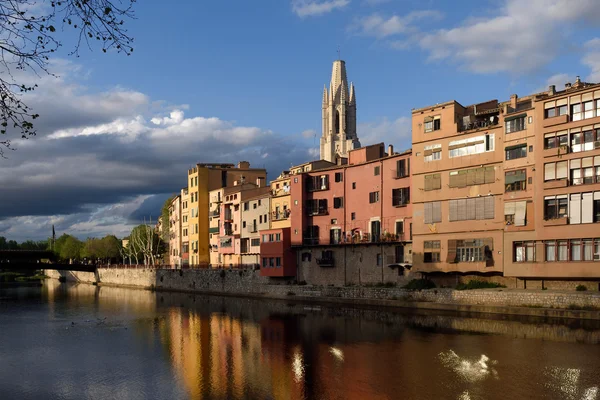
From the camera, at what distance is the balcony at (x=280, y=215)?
7462 cm

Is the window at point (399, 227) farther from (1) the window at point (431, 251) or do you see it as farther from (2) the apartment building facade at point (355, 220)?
(1) the window at point (431, 251)

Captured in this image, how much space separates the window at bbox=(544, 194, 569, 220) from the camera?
46.9 metres

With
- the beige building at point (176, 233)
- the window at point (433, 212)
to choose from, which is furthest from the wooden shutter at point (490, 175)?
the beige building at point (176, 233)

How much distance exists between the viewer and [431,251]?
2205 inches

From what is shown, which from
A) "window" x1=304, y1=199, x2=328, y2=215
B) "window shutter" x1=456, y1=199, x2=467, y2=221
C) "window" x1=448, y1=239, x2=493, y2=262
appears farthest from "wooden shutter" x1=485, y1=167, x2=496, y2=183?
"window" x1=304, y1=199, x2=328, y2=215

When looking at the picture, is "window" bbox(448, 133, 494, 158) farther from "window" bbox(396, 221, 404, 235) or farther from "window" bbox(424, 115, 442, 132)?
"window" bbox(396, 221, 404, 235)

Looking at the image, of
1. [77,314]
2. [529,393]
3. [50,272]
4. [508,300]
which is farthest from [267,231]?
[50,272]

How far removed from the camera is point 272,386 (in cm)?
2792

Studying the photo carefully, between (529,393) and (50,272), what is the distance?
16132 cm

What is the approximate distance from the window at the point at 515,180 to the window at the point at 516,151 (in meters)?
1.31

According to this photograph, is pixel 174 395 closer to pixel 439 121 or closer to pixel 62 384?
pixel 62 384

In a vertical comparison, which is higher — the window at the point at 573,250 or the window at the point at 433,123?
the window at the point at 433,123

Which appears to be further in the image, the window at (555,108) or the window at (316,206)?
the window at (316,206)

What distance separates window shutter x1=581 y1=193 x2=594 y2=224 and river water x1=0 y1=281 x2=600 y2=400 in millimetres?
8387
